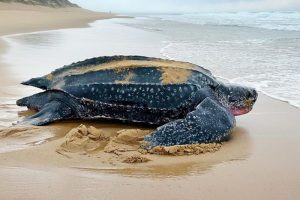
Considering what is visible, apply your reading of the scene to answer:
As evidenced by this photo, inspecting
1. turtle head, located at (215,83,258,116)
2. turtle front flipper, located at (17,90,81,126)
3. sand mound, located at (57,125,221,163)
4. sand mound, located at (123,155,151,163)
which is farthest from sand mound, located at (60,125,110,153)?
turtle head, located at (215,83,258,116)

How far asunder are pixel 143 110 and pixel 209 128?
62 centimetres

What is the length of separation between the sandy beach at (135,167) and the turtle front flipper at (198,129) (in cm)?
11

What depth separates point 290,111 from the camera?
12.9 feet

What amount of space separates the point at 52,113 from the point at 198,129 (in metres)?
1.29

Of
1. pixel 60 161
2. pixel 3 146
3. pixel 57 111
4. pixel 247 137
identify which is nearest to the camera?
pixel 60 161

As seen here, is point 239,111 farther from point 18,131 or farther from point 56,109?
point 18,131

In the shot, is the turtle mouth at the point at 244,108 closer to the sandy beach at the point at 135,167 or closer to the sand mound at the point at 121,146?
the sandy beach at the point at 135,167

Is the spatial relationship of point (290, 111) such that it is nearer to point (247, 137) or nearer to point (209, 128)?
point (247, 137)

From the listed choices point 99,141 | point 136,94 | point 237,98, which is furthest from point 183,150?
point 237,98

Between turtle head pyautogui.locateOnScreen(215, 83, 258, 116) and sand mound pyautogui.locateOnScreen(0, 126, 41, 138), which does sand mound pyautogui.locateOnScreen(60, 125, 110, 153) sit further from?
turtle head pyautogui.locateOnScreen(215, 83, 258, 116)

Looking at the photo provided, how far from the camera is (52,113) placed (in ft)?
11.4

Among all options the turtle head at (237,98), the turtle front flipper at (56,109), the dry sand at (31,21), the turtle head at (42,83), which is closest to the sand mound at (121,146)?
the turtle front flipper at (56,109)

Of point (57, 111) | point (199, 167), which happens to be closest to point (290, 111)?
point (199, 167)

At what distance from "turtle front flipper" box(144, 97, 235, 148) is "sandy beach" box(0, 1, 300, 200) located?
111mm
